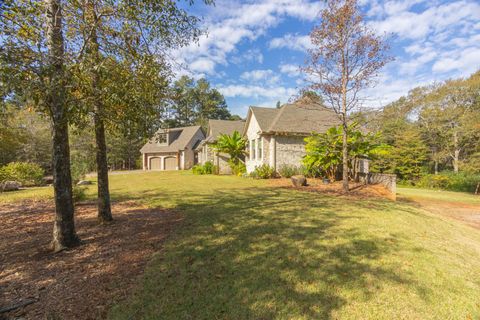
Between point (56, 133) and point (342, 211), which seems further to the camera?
point (342, 211)

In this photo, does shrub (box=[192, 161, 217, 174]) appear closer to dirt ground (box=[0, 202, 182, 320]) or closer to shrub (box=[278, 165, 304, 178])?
shrub (box=[278, 165, 304, 178])

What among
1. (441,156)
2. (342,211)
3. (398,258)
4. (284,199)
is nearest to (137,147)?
(284,199)

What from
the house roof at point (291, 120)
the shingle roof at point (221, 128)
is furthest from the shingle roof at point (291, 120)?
the shingle roof at point (221, 128)

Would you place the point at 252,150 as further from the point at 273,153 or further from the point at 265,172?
the point at 265,172

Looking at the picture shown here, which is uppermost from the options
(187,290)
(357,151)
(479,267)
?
(357,151)

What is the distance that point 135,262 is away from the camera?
13.2 feet

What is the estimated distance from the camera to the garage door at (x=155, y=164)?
3177cm

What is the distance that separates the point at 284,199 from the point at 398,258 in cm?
515

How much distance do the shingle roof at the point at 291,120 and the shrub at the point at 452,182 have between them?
38.4 ft

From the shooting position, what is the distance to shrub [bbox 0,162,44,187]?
1445 cm

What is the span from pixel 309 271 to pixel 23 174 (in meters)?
A: 19.2

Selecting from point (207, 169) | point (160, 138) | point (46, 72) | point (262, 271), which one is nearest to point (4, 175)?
point (207, 169)

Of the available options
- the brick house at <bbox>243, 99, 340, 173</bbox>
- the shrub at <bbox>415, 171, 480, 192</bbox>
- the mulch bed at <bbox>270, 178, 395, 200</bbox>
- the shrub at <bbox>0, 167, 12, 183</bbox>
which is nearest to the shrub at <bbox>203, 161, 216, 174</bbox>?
the brick house at <bbox>243, 99, 340, 173</bbox>

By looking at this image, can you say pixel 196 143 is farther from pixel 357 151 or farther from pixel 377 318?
pixel 377 318
